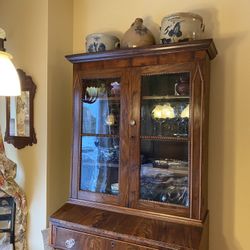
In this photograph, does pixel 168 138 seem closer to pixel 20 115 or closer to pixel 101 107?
pixel 101 107

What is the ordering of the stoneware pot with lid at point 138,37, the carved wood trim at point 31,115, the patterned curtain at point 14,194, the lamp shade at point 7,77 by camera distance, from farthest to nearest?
the carved wood trim at point 31,115
the patterned curtain at point 14,194
the stoneware pot with lid at point 138,37
the lamp shade at point 7,77

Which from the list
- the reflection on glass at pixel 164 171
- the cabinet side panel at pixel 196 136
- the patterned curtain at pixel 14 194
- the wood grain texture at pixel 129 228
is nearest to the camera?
the wood grain texture at pixel 129 228

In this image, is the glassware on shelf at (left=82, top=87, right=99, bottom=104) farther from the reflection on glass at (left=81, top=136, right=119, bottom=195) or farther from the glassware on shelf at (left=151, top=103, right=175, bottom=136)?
the glassware on shelf at (left=151, top=103, right=175, bottom=136)

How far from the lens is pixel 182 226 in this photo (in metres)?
1.45

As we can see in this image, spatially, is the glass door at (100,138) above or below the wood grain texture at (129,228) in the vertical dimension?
above

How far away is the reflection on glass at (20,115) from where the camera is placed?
2.03 metres

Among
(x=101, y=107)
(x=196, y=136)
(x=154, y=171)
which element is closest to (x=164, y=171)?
(x=154, y=171)

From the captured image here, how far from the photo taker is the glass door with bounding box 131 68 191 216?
1.54 meters

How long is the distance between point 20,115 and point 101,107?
2.39ft

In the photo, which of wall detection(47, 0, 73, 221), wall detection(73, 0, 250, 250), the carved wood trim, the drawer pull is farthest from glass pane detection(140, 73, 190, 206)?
the carved wood trim

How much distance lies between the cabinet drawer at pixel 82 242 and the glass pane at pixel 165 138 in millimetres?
315

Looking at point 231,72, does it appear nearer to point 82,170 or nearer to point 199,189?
point 199,189

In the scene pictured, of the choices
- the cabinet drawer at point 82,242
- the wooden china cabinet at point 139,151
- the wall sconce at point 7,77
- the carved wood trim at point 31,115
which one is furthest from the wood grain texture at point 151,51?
the cabinet drawer at point 82,242

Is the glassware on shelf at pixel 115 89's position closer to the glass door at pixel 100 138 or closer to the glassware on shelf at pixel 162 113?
the glass door at pixel 100 138
